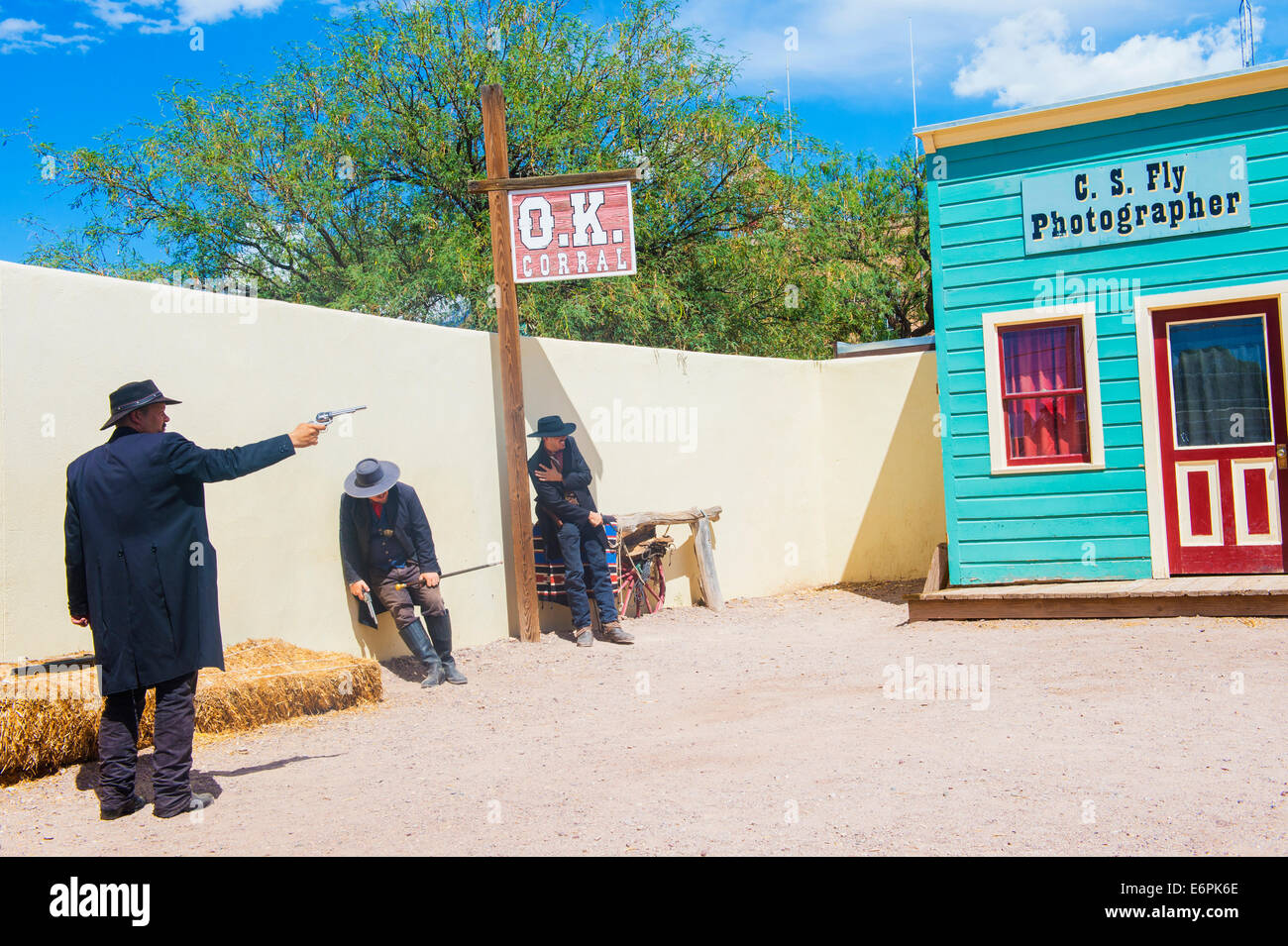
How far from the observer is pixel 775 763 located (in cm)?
486

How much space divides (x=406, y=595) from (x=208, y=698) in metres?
1.86

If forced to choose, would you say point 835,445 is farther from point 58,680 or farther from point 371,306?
point 58,680

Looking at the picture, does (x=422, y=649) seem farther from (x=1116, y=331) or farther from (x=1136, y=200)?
(x=1136, y=200)

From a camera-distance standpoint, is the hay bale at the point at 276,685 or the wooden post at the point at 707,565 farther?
the wooden post at the point at 707,565

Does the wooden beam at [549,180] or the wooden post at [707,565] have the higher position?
the wooden beam at [549,180]

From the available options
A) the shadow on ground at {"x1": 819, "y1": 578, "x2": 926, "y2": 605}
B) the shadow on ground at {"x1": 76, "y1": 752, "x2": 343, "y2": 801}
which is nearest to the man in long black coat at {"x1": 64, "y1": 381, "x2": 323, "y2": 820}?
the shadow on ground at {"x1": 76, "y1": 752, "x2": 343, "y2": 801}

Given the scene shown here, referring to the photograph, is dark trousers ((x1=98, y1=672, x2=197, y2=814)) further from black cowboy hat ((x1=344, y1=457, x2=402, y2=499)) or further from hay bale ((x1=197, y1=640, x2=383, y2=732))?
black cowboy hat ((x1=344, y1=457, x2=402, y2=499))

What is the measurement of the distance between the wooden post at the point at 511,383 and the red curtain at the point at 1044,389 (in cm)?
416

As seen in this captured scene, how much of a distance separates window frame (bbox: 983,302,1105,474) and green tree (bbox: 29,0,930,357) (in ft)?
17.9

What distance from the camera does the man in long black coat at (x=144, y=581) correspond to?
4379 millimetres

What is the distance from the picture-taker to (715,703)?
629 centimetres

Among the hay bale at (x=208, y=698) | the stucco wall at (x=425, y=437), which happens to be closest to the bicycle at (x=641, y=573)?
the stucco wall at (x=425, y=437)

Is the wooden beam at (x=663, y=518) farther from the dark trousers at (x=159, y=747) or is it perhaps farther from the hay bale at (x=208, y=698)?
the dark trousers at (x=159, y=747)

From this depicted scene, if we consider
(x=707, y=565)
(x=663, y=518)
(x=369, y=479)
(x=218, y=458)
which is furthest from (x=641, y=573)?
(x=218, y=458)
